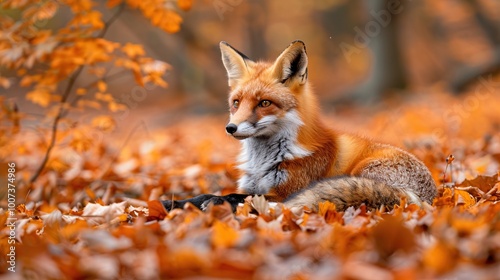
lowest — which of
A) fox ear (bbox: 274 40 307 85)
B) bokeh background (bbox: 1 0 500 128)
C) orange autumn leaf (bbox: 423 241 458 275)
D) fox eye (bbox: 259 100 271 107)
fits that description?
bokeh background (bbox: 1 0 500 128)

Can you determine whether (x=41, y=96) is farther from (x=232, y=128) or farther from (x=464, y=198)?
(x=464, y=198)

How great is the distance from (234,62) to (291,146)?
0.93m

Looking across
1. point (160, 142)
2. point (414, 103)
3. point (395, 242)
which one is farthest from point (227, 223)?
point (414, 103)

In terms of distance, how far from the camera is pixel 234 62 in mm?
4859

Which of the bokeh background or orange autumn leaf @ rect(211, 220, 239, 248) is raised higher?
orange autumn leaf @ rect(211, 220, 239, 248)

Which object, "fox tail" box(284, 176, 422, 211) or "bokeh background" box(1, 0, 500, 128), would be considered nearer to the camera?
"fox tail" box(284, 176, 422, 211)

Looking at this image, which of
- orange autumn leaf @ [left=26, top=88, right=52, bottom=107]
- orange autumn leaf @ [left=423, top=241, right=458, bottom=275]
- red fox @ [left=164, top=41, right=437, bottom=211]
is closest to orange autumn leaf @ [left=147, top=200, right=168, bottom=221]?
red fox @ [left=164, top=41, right=437, bottom=211]

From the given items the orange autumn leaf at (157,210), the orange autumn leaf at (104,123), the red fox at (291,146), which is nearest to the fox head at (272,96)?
the red fox at (291,146)

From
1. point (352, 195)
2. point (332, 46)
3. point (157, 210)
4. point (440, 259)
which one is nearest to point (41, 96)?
point (157, 210)

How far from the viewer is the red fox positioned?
4309 millimetres

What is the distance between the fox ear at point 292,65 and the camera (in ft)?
14.7

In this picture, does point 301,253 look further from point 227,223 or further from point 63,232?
point 63,232

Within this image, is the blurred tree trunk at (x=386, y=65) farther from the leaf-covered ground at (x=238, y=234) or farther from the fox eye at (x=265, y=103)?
the fox eye at (x=265, y=103)

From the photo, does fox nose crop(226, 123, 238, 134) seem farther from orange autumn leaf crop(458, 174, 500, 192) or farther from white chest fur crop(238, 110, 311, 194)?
orange autumn leaf crop(458, 174, 500, 192)
